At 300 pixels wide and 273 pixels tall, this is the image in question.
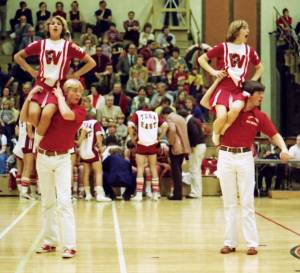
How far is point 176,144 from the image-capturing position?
14.5 meters

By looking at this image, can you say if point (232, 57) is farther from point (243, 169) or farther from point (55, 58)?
point (55, 58)

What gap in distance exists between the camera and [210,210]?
12758 mm

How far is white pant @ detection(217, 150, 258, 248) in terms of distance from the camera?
25.5 ft

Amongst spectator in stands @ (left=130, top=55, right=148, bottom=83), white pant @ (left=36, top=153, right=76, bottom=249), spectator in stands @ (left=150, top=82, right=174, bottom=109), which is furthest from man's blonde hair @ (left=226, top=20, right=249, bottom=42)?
spectator in stands @ (left=130, top=55, right=148, bottom=83)

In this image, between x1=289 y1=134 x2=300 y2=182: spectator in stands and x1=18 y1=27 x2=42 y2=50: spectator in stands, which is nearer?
x1=289 y1=134 x2=300 y2=182: spectator in stands

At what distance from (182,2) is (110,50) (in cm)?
393

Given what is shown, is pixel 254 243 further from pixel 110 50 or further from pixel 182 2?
pixel 182 2

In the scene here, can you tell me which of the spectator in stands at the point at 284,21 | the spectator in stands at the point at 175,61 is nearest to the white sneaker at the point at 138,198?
the spectator in stands at the point at 175,61

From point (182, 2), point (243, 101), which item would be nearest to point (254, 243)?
point (243, 101)

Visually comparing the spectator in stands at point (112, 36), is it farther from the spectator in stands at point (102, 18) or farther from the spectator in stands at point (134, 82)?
the spectator in stands at point (134, 82)

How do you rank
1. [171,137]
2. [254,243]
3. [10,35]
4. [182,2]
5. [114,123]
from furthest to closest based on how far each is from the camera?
[182,2], [10,35], [114,123], [171,137], [254,243]

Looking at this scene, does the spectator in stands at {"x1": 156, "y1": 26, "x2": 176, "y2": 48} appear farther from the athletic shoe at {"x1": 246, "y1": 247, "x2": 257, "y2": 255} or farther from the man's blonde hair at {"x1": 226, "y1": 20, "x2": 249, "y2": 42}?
the athletic shoe at {"x1": 246, "y1": 247, "x2": 257, "y2": 255}

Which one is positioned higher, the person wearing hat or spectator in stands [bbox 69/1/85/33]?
spectator in stands [bbox 69/1/85/33]

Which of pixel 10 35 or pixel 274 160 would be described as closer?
pixel 274 160
